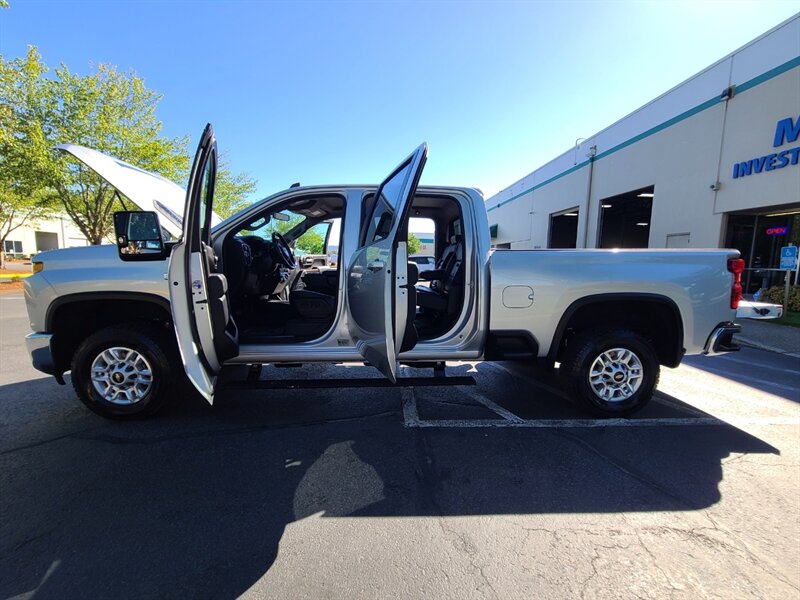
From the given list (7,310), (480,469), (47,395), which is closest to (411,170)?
(480,469)

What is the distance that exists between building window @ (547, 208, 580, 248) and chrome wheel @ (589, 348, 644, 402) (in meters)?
22.3

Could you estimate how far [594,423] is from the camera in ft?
11.8

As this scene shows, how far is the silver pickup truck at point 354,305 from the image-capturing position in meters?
3.04

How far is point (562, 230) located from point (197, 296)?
26738 mm

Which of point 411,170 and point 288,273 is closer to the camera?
point 411,170

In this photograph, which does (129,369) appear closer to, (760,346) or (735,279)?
(735,279)

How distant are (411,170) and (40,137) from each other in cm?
1722

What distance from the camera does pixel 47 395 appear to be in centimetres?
411

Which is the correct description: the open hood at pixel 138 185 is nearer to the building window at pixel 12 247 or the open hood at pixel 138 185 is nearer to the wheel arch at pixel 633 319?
the wheel arch at pixel 633 319

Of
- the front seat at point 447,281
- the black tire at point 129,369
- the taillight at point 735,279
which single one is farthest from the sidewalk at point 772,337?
the black tire at point 129,369

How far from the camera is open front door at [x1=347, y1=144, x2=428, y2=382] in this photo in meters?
2.81

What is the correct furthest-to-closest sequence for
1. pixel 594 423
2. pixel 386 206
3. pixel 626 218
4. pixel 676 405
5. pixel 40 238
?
pixel 40 238
pixel 626 218
pixel 676 405
pixel 594 423
pixel 386 206

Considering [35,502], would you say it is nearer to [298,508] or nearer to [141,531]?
[141,531]

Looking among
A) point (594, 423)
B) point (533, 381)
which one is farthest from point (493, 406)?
point (533, 381)
